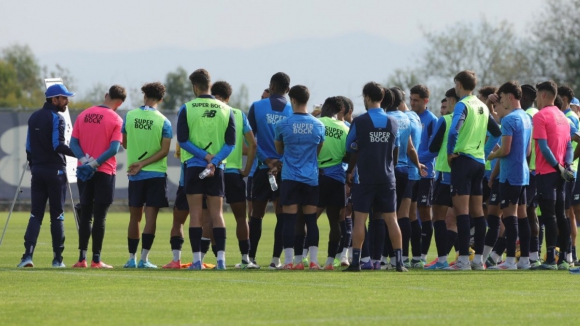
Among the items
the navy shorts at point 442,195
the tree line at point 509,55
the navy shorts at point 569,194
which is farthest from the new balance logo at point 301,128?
the tree line at point 509,55

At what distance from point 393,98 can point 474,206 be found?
5.49 feet

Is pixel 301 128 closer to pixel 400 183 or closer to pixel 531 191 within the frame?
pixel 400 183

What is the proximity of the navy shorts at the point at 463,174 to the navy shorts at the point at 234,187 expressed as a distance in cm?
259

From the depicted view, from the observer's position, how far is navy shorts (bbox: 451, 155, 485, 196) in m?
14.7

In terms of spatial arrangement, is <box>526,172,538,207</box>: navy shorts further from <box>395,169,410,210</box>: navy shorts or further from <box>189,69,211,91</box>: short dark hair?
<box>189,69,211,91</box>: short dark hair

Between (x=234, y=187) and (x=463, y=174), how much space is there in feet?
9.19

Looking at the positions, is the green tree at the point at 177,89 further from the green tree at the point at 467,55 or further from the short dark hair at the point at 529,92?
the short dark hair at the point at 529,92

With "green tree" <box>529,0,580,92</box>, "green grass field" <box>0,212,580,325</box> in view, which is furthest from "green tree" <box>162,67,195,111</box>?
"green grass field" <box>0,212,580,325</box>

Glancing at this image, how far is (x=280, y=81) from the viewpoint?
586 inches

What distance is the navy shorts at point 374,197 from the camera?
1402cm

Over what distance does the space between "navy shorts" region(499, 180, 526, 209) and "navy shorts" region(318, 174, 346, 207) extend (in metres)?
2.00

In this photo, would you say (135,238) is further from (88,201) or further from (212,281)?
(212,281)

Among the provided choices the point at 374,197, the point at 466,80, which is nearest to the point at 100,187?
the point at 374,197

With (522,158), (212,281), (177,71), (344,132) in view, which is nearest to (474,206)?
(522,158)
